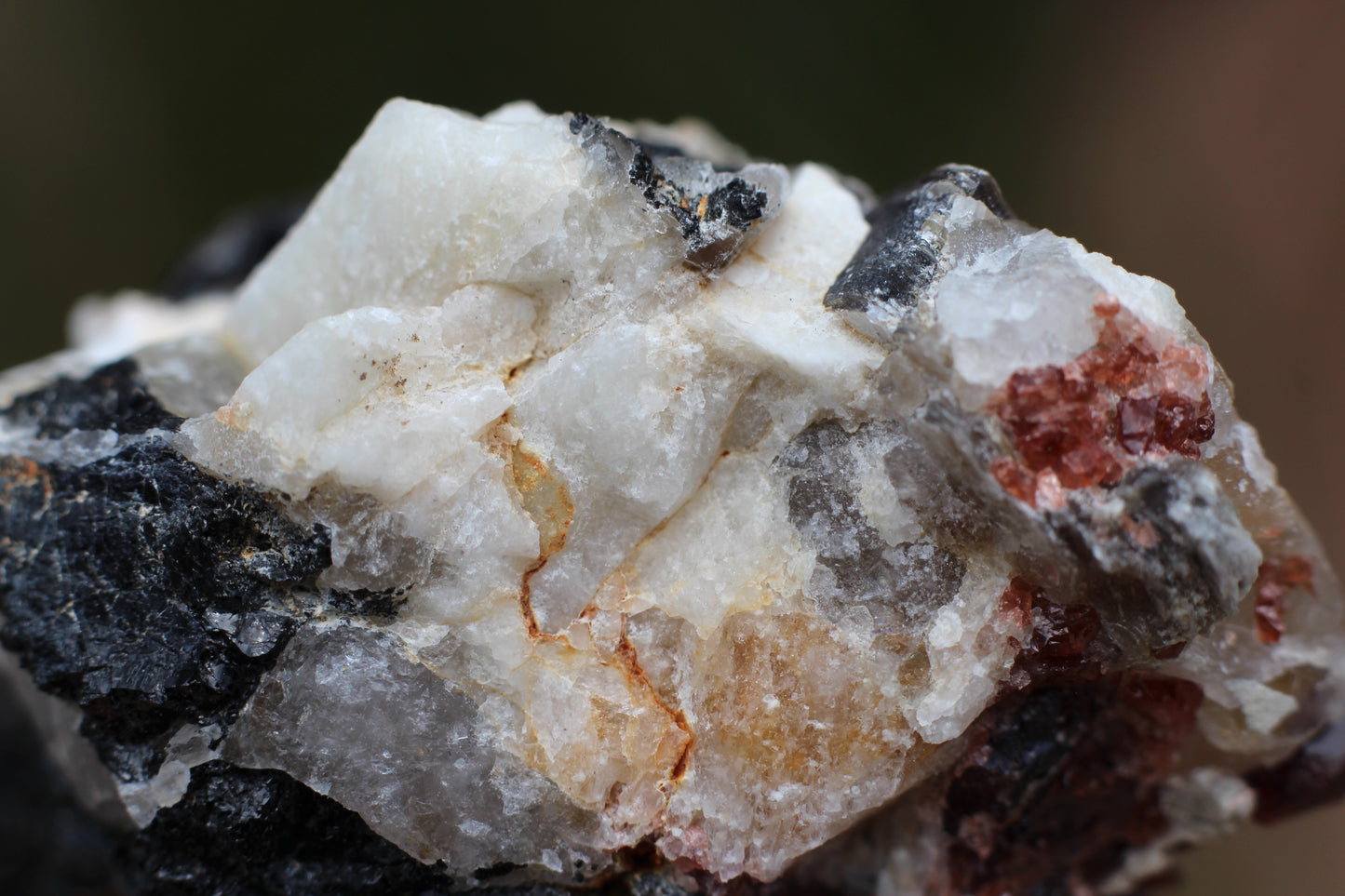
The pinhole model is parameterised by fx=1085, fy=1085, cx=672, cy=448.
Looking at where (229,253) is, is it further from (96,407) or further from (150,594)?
(150,594)

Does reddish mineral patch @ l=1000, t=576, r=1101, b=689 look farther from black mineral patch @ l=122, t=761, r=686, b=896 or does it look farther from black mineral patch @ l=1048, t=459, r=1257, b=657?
black mineral patch @ l=122, t=761, r=686, b=896

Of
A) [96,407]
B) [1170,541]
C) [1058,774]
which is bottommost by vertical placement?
[1058,774]

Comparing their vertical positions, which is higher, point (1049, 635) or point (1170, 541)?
point (1170, 541)

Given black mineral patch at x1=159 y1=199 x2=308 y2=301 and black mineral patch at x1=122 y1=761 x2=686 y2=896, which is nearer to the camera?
black mineral patch at x1=122 y1=761 x2=686 y2=896

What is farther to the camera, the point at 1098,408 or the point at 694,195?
the point at 694,195

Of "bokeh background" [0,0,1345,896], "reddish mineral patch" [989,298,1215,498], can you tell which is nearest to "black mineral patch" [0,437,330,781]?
"reddish mineral patch" [989,298,1215,498]

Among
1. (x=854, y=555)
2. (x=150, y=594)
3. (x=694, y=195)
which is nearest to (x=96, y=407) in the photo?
(x=150, y=594)
